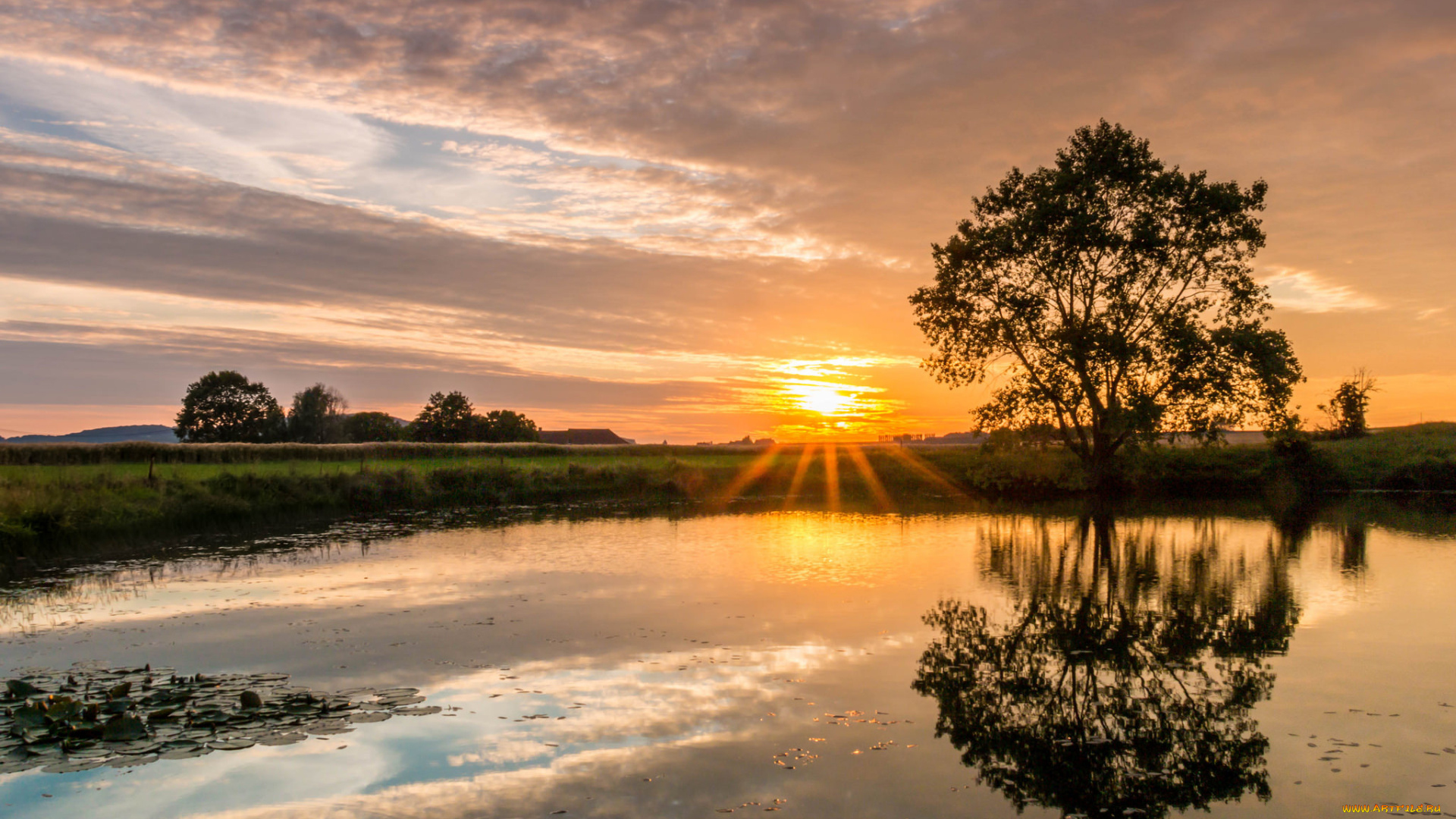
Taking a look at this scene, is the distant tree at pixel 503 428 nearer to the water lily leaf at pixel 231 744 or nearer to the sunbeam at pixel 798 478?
the sunbeam at pixel 798 478

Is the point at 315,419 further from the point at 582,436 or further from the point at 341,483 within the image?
the point at 341,483

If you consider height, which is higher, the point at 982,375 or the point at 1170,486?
the point at 982,375

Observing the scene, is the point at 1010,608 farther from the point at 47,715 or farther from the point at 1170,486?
the point at 1170,486

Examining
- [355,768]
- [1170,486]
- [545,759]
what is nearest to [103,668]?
[355,768]

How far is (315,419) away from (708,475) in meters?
86.2

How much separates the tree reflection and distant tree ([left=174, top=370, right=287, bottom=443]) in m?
103

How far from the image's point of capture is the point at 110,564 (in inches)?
835

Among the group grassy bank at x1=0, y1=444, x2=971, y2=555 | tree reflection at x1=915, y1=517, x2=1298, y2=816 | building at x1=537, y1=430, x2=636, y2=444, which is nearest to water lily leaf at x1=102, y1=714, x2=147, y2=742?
tree reflection at x1=915, y1=517, x2=1298, y2=816

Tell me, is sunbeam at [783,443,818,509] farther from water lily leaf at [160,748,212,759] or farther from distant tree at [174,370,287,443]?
distant tree at [174,370,287,443]

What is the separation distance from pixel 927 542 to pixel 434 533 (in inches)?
660

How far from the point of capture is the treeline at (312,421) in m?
99.4

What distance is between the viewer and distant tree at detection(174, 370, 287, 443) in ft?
324

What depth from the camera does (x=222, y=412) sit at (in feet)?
327

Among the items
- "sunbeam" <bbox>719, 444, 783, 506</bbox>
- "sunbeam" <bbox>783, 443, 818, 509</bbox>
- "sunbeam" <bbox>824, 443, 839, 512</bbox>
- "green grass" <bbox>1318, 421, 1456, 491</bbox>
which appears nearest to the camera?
"sunbeam" <bbox>824, 443, 839, 512</bbox>
